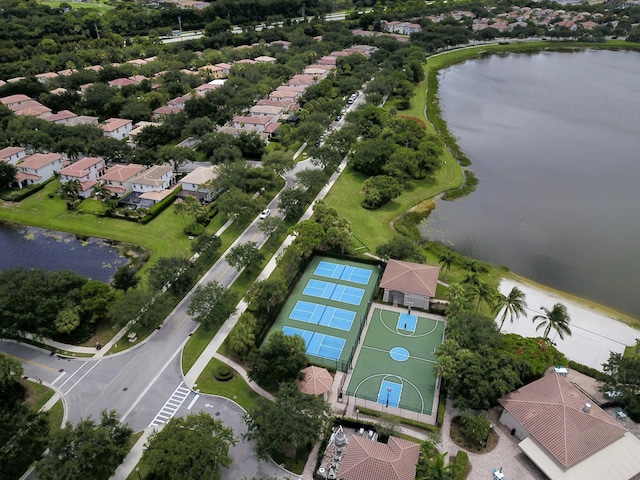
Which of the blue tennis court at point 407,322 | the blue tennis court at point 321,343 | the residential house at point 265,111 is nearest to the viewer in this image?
the blue tennis court at point 321,343

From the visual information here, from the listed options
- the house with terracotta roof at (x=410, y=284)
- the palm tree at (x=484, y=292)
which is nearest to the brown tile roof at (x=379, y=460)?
the palm tree at (x=484, y=292)

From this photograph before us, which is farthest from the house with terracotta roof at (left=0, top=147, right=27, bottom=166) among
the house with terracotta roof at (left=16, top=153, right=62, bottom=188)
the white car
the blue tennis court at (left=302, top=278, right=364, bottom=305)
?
the blue tennis court at (left=302, top=278, right=364, bottom=305)

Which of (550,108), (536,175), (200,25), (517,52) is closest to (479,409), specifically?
(536,175)

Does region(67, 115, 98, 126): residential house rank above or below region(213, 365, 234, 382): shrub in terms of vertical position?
above

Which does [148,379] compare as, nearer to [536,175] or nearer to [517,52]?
[536,175]

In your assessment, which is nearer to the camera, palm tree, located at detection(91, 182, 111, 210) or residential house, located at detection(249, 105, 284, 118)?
palm tree, located at detection(91, 182, 111, 210)

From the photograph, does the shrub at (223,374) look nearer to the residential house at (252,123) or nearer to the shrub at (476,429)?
the shrub at (476,429)

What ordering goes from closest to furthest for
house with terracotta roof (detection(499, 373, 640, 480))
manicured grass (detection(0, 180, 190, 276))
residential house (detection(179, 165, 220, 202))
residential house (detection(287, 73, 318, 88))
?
house with terracotta roof (detection(499, 373, 640, 480)) < manicured grass (detection(0, 180, 190, 276)) < residential house (detection(179, 165, 220, 202)) < residential house (detection(287, 73, 318, 88))

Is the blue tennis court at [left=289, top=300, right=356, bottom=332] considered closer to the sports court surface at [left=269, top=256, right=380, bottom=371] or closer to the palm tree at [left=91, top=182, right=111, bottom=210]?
the sports court surface at [left=269, top=256, right=380, bottom=371]

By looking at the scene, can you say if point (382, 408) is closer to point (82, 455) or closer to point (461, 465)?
point (461, 465)
